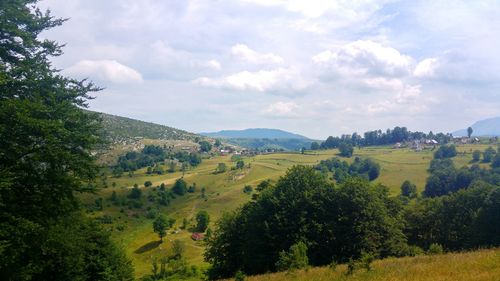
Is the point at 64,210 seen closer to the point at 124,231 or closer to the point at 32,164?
the point at 32,164

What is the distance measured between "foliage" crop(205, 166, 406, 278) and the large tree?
28.5 metres

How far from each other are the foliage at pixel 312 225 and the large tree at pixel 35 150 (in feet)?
93.5

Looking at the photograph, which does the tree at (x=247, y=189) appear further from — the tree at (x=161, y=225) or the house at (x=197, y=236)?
the tree at (x=161, y=225)

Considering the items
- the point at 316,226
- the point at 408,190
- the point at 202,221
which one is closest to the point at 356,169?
the point at 408,190

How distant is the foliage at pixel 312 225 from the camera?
155 ft

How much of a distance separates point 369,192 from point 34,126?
43124 millimetres

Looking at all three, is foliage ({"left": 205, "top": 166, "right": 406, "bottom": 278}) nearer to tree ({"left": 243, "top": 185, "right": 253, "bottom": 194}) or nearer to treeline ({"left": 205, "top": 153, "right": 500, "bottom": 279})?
treeline ({"left": 205, "top": 153, "right": 500, "bottom": 279})

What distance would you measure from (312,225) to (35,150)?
36147mm

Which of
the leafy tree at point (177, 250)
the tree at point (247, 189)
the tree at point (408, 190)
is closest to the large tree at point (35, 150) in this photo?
the leafy tree at point (177, 250)

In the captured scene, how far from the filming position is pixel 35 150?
18.1 metres

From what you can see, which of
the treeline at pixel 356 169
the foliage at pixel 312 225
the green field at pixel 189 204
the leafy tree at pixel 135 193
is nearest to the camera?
the foliage at pixel 312 225

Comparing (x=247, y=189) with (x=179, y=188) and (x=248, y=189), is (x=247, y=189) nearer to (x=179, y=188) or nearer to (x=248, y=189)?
(x=248, y=189)

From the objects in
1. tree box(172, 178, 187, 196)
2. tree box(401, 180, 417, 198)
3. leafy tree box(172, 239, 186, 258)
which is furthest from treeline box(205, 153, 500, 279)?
tree box(172, 178, 187, 196)

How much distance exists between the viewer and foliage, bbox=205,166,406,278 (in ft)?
155
